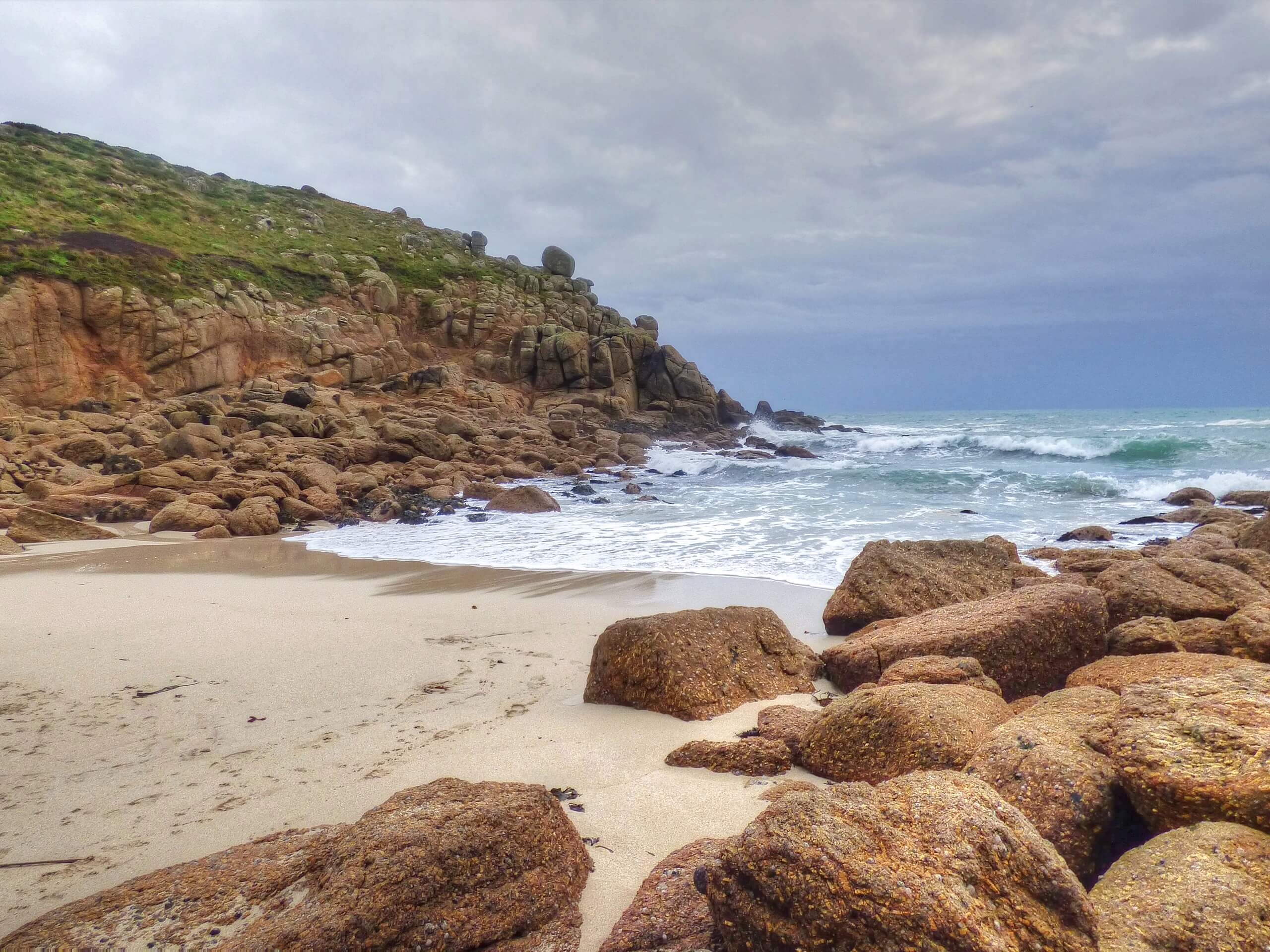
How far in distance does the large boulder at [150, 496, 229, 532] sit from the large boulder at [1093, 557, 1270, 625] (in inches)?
529

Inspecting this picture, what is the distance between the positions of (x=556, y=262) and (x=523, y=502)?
39.2m

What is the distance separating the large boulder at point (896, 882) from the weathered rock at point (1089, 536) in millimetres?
11122

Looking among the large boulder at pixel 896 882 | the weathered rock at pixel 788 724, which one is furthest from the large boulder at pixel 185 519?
the large boulder at pixel 896 882

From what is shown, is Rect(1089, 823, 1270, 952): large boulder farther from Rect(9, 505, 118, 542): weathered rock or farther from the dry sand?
Rect(9, 505, 118, 542): weathered rock

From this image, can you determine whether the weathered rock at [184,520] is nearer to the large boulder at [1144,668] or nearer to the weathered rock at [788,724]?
the weathered rock at [788,724]

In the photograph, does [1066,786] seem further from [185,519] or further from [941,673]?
[185,519]

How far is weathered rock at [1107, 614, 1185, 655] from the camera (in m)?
4.48

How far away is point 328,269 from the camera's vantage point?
39125 millimetres

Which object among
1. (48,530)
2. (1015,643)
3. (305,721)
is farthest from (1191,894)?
(48,530)

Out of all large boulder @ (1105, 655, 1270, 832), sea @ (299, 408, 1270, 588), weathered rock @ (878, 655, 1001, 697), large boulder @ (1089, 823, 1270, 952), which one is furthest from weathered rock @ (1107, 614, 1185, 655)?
sea @ (299, 408, 1270, 588)

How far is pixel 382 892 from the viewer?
1.99 m

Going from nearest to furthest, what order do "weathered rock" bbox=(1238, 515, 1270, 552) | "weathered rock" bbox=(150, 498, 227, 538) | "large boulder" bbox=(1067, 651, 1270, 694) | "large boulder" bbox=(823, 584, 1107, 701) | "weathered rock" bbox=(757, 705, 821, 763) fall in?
"weathered rock" bbox=(757, 705, 821, 763), "large boulder" bbox=(1067, 651, 1270, 694), "large boulder" bbox=(823, 584, 1107, 701), "weathered rock" bbox=(1238, 515, 1270, 552), "weathered rock" bbox=(150, 498, 227, 538)

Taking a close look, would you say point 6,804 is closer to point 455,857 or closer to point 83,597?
point 455,857

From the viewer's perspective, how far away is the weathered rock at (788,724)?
343 centimetres
